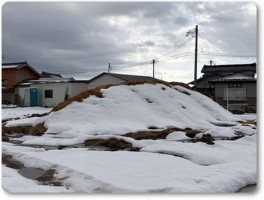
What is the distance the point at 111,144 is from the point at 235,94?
1623cm

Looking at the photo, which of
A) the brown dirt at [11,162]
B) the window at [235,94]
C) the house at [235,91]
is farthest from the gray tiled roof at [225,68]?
the brown dirt at [11,162]

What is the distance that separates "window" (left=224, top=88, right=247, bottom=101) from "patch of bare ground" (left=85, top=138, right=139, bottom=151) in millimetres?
15081

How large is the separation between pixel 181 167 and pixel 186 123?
17.6 ft

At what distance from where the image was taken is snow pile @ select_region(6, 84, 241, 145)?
8500 mm

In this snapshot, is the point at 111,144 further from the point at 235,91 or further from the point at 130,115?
the point at 235,91

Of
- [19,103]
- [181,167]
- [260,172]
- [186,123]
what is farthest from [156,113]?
[19,103]

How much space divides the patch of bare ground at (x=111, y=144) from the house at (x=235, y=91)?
1356 centimetres

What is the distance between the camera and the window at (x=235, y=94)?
67.9ft

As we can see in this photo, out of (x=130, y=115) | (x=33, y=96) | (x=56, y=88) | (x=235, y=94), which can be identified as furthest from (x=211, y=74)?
(x=130, y=115)

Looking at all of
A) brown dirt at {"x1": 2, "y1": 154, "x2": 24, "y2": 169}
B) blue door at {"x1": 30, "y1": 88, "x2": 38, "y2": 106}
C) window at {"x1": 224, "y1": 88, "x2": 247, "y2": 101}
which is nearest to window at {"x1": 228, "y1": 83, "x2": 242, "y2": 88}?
window at {"x1": 224, "y1": 88, "x2": 247, "y2": 101}

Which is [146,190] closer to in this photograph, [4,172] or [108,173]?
[108,173]

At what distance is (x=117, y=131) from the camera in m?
8.38

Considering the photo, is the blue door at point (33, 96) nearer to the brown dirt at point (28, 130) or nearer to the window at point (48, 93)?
the window at point (48, 93)

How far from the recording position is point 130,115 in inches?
381
